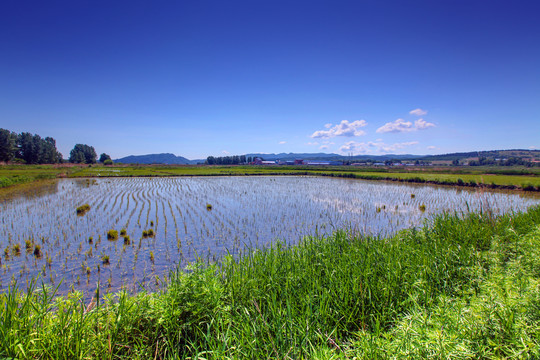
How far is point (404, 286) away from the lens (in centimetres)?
479

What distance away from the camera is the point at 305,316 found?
3.81 meters

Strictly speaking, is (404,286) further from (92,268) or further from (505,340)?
(92,268)

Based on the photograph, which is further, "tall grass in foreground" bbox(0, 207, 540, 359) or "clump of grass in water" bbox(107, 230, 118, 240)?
"clump of grass in water" bbox(107, 230, 118, 240)

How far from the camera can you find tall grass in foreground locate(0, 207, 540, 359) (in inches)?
105

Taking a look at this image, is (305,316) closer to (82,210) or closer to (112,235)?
(112,235)

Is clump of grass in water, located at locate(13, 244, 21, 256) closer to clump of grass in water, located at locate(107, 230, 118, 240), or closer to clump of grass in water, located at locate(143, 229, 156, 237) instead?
clump of grass in water, located at locate(107, 230, 118, 240)

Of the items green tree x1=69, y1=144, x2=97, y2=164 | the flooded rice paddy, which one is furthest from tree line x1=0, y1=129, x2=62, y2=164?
the flooded rice paddy

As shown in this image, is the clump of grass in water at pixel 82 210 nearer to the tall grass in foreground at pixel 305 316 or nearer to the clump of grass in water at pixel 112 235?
the clump of grass in water at pixel 112 235

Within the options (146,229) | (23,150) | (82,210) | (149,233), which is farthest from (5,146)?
(149,233)

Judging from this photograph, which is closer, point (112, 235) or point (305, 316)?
point (305, 316)

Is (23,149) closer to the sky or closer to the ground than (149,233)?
closer to the sky

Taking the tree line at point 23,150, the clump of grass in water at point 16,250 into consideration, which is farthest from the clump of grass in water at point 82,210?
the tree line at point 23,150

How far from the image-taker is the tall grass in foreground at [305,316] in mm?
2674

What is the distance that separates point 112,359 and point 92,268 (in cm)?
755
